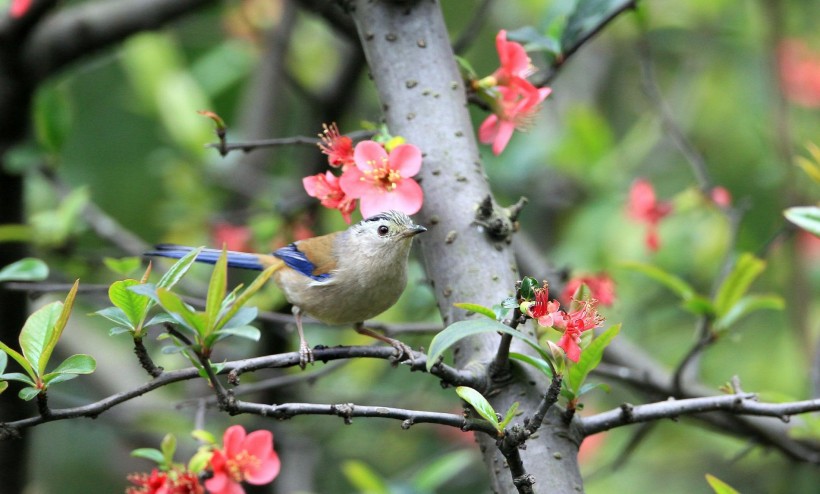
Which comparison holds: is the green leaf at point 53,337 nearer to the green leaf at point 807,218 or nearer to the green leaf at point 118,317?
the green leaf at point 118,317

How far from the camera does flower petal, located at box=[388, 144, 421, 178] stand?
2.10m

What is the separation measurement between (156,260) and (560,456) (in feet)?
8.57

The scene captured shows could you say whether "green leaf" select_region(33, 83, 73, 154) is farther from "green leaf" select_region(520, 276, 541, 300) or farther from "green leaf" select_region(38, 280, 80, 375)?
"green leaf" select_region(520, 276, 541, 300)

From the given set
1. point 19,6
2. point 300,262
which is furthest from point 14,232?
point 300,262

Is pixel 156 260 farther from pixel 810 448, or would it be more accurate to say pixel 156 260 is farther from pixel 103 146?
pixel 103 146

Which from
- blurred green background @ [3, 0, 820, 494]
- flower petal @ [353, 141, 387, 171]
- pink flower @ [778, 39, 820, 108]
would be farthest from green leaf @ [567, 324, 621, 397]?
pink flower @ [778, 39, 820, 108]

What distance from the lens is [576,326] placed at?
5.77ft

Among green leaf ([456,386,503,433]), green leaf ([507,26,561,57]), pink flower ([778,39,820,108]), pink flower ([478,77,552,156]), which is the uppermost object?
pink flower ([778,39,820,108])

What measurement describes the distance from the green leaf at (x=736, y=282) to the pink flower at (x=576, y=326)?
0.99 m

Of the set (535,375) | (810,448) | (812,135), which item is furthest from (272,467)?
(812,135)

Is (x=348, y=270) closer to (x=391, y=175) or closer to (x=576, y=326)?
(x=391, y=175)

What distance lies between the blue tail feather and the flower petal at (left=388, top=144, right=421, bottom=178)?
2.80ft

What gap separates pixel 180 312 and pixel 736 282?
67.9 inches

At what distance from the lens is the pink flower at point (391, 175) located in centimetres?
211
